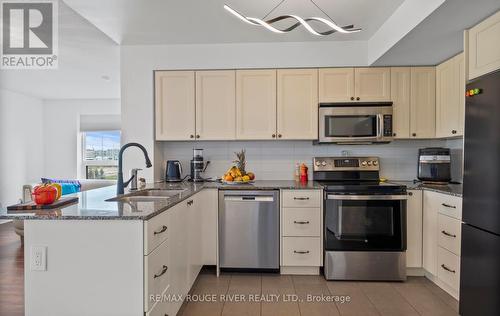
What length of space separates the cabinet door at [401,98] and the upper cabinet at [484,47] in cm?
100

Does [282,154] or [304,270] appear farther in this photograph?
[282,154]

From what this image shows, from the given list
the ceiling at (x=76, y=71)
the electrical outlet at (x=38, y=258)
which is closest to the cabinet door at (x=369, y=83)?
the ceiling at (x=76, y=71)

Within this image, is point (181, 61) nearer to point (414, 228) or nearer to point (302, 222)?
point (302, 222)

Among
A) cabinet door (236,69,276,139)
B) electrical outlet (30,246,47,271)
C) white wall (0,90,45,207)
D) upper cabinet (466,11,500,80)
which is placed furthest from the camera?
white wall (0,90,45,207)

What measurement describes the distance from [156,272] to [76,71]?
12.8 feet

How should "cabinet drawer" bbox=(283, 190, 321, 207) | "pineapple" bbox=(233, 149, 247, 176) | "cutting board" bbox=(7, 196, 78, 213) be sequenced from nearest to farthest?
"cutting board" bbox=(7, 196, 78, 213)
"cabinet drawer" bbox=(283, 190, 321, 207)
"pineapple" bbox=(233, 149, 247, 176)

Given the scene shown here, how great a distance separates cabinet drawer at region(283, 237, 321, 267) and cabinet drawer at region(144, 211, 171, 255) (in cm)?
151

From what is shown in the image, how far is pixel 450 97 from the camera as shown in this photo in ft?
9.82

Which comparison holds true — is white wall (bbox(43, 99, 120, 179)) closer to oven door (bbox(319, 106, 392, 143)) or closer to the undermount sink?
the undermount sink

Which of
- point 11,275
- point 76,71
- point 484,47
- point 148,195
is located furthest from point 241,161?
point 76,71

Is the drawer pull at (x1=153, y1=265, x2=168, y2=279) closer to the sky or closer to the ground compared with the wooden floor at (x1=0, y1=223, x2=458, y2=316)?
closer to the sky

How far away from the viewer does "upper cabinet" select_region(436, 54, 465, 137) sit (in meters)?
2.83

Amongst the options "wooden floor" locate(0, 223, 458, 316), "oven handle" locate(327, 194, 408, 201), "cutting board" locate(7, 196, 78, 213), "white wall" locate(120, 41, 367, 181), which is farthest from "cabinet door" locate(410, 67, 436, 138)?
"cutting board" locate(7, 196, 78, 213)

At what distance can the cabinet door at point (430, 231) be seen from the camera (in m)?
2.74
